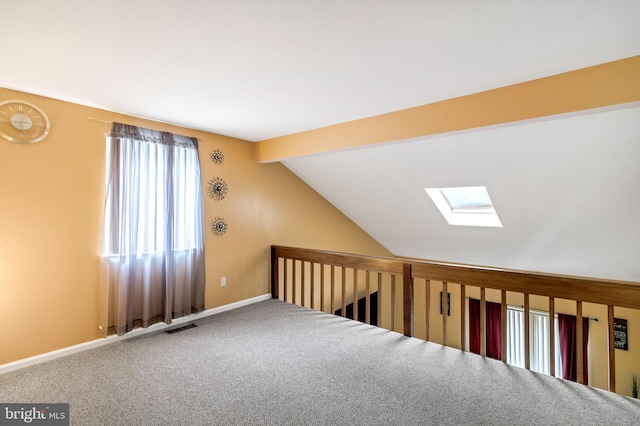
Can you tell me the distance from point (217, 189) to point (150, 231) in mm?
941

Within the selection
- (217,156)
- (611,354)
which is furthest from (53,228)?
(611,354)

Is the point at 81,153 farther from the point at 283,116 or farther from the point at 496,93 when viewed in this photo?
the point at 496,93

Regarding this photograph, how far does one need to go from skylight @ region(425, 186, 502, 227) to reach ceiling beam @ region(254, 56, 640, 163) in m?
1.42

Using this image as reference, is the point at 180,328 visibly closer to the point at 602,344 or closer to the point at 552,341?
the point at 552,341

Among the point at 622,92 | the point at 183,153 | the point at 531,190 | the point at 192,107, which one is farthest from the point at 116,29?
the point at 531,190

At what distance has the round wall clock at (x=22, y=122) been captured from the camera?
2.42 metres

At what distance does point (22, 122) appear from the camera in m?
2.49

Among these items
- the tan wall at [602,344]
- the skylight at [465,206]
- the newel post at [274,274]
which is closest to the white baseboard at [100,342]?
the newel post at [274,274]


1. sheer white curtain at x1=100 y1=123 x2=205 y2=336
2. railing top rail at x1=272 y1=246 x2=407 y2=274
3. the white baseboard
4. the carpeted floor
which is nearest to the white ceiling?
sheer white curtain at x1=100 y1=123 x2=205 y2=336

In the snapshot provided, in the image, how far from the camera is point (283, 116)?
3.14 meters

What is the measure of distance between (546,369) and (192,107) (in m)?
6.98

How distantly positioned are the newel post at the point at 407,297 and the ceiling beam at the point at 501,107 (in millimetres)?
1306

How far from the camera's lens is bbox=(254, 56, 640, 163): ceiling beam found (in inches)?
77.9

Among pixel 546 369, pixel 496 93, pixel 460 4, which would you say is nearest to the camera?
pixel 460 4
